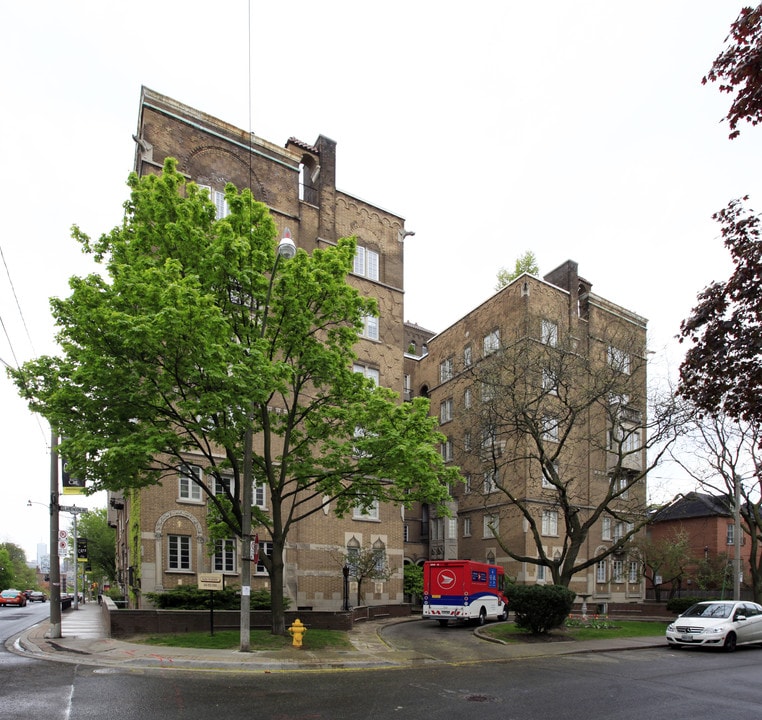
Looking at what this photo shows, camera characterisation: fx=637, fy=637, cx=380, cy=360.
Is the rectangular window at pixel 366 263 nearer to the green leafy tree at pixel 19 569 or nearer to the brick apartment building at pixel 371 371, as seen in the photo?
the brick apartment building at pixel 371 371

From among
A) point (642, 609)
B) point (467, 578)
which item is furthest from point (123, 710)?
point (642, 609)

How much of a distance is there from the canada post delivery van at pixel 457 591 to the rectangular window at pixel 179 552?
34.6 ft

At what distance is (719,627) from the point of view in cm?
2047

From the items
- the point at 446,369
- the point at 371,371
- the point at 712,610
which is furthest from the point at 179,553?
the point at 446,369

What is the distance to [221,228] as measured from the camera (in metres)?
16.6

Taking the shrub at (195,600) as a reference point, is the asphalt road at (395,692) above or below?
above

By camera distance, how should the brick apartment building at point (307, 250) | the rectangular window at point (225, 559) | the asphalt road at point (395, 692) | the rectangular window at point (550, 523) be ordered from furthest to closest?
the rectangular window at point (550, 523) < the rectangular window at point (225, 559) < the brick apartment building at point (307, 250) < the asphalt road at point (395, 692)

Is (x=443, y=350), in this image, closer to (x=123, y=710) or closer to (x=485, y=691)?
(x=485, y=691)

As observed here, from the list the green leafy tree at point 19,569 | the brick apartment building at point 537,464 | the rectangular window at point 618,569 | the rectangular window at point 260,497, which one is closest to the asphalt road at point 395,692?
the rectangular window at point 260,497

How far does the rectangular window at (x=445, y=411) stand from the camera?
45.7 m

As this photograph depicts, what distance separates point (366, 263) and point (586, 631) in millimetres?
21508

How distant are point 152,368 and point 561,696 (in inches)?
461

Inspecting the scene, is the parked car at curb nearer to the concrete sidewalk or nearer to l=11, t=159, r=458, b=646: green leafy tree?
the concrete sidewalk

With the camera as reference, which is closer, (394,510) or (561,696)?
(561,696)
